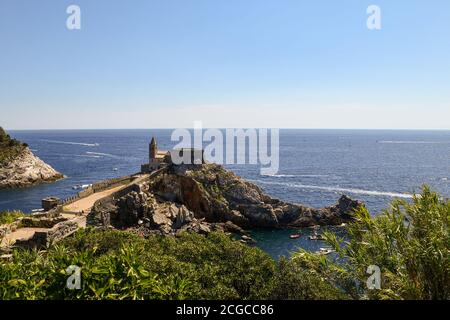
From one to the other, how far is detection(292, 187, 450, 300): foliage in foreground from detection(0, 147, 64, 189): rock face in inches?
3454

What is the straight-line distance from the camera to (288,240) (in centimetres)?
5266

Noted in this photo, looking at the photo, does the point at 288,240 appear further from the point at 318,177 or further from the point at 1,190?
the point at 1,190

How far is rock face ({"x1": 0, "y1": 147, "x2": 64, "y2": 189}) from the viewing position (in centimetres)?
8962

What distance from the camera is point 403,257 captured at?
55.6ft

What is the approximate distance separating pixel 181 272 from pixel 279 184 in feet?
255

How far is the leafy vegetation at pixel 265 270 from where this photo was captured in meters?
14.5

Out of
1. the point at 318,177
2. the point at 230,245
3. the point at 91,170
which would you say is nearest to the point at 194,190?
the point at 230,245

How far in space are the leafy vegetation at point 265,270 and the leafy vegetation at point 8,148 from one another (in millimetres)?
82281

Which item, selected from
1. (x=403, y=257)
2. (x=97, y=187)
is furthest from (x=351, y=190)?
(x=403, y=257)
